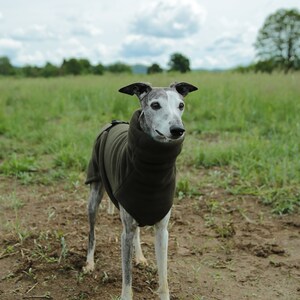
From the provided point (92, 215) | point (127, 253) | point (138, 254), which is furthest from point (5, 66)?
point (127, 253)

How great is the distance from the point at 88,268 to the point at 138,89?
1408 millimetres

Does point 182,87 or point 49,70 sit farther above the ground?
point 182,87

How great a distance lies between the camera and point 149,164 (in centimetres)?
245

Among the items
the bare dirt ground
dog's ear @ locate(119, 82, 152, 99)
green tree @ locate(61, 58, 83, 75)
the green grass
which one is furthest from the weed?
green tree @ locate(61, 58, 83, 75)

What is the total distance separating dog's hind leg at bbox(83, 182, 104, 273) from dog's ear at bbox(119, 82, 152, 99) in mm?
944

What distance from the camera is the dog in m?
2.39

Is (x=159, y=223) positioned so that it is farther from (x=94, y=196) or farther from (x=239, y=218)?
(x=239, y=218)

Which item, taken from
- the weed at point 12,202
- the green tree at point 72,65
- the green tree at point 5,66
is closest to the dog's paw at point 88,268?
the weed at point 12,202

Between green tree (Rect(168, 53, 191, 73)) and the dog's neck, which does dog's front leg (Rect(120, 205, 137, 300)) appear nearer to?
the dog's neck

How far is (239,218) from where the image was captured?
416 cm

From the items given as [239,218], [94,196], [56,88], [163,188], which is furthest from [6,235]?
[56,88]

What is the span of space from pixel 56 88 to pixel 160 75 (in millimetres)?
3009

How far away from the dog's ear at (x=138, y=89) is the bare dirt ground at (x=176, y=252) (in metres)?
1.34

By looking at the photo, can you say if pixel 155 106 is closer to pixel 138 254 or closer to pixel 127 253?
pixel 127 253
